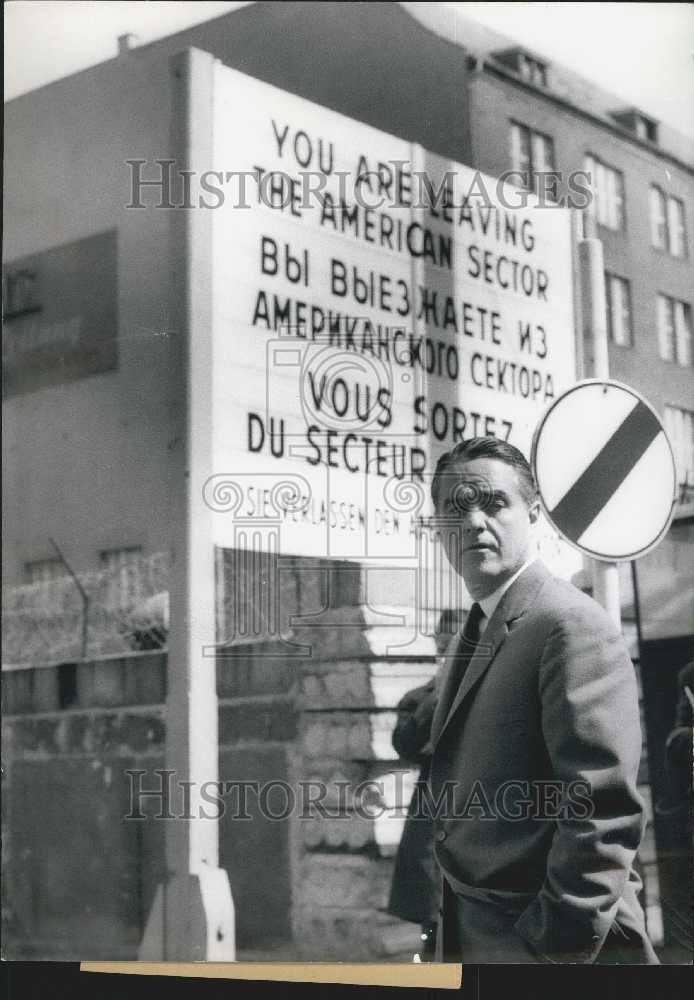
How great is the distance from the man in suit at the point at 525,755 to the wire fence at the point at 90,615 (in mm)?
819

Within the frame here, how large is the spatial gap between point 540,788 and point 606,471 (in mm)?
892

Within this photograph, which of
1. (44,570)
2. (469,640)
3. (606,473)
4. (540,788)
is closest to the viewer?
(540,788)

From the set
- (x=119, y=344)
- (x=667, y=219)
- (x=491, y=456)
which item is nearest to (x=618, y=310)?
(x=667, y=219)

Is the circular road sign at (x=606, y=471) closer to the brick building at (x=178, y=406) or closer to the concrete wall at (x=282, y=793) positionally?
the brick building at (x=178, y=406)

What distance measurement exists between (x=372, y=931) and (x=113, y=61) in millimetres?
2599

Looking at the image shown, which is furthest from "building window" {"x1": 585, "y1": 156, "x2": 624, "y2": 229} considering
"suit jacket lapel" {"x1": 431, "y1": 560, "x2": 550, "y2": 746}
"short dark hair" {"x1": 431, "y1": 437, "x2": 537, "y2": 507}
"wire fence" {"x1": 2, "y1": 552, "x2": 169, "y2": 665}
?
"wire fence" {"x1": 2, "y1": 552, "x2": 169, "y2": 665}

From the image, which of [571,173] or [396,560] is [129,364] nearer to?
[396,560]

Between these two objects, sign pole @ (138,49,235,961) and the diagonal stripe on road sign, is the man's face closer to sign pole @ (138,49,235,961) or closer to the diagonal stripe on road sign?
the diagonal stripe on road sign

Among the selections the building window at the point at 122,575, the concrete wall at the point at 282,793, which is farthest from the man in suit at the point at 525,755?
the building window at the point at 122,575

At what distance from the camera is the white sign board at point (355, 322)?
12.8 feet

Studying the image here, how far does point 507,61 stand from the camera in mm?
4098

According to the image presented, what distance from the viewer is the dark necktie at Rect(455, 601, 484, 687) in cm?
382

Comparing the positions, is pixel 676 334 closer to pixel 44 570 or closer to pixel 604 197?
pixel 604 197

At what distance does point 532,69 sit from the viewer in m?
4.11
